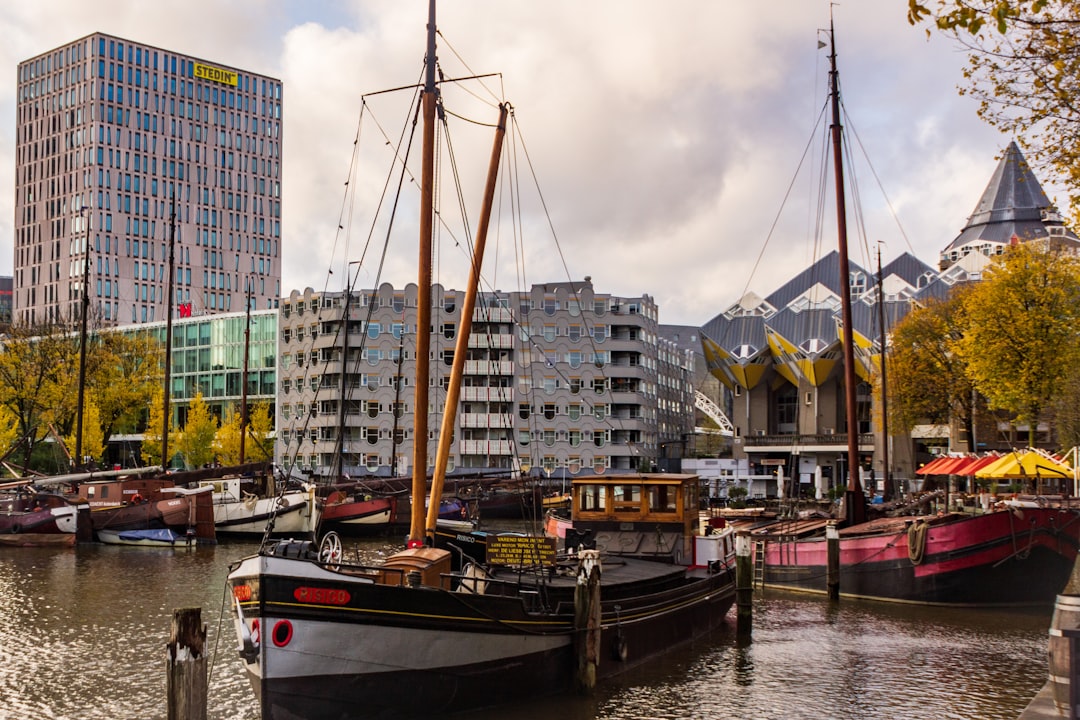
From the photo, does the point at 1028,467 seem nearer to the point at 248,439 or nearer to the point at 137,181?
the point at 248,439

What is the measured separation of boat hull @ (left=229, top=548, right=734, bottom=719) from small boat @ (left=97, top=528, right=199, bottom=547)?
37.5m

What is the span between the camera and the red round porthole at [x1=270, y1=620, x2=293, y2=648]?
17594 millimetres

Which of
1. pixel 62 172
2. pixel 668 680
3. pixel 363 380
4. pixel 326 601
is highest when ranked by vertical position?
pixel 62 172

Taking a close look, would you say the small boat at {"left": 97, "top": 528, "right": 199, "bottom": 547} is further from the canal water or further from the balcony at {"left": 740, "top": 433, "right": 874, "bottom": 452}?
the balcony at {"left": 740, "top": 433, "right": 874, "bottom": 452}

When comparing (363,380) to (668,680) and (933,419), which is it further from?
(668,680)

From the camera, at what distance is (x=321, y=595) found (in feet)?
58.5

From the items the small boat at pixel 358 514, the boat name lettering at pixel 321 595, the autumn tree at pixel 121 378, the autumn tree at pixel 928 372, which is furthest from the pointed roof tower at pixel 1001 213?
the boat name lettering at pixel 321 595

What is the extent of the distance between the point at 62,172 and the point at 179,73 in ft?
85.6

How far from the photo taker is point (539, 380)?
4375 inches

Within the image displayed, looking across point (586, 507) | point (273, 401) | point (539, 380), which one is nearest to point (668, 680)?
point (586, 507)

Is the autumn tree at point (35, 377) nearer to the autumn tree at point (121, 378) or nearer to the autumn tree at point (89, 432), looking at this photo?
the autumn tree at point (89, 432)

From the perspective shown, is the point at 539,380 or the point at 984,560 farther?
the point at 539,380

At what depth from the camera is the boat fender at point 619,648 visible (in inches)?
944

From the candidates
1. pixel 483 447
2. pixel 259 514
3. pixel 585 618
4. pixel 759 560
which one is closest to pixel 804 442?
pixel 483 447
